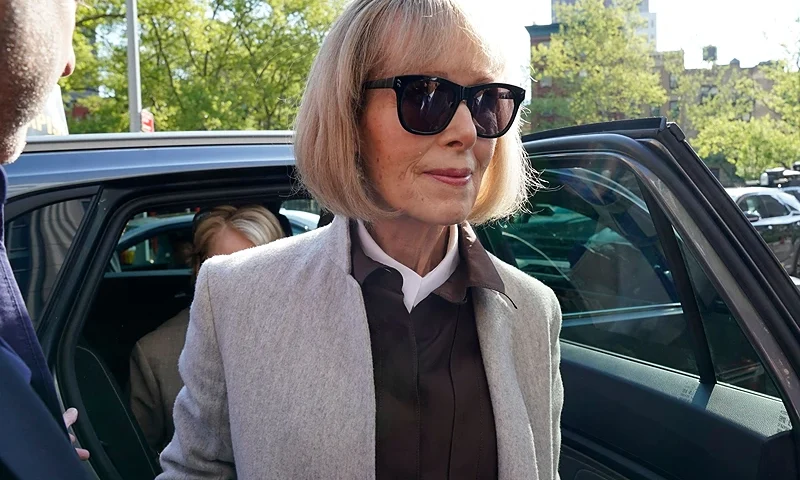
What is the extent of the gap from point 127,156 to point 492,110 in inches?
49.2

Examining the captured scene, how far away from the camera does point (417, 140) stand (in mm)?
1412

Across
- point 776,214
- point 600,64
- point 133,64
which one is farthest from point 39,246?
point 600,64

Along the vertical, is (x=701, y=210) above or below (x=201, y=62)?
below

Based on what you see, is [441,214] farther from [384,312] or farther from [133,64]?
[133,64]

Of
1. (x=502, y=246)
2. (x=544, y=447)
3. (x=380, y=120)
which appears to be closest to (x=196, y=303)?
(x=380, y=120)

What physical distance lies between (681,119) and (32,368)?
3606 cm

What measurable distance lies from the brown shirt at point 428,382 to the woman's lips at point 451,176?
0.64 feet

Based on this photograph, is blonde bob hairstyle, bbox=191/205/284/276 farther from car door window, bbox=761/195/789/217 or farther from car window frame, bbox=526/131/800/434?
car door window, bbox=761/195/789/217

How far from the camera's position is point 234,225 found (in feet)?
9.49

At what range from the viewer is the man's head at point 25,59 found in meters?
0.84

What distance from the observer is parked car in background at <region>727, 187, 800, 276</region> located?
858cm

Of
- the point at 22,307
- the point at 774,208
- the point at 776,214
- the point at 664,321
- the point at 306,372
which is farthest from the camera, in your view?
the point at 774,208

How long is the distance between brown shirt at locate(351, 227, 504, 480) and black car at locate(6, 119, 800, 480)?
200mm

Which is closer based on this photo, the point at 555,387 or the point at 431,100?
the point at 431,100
